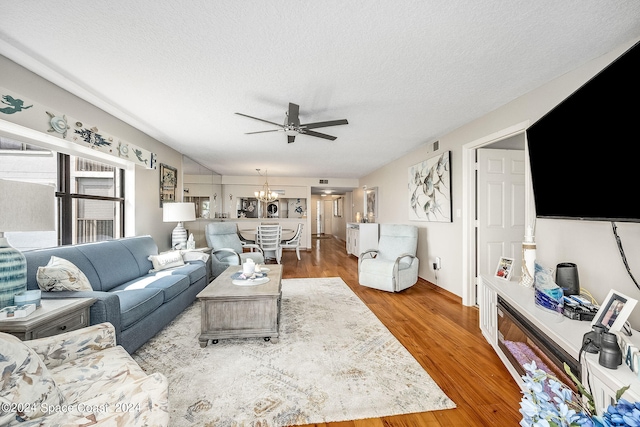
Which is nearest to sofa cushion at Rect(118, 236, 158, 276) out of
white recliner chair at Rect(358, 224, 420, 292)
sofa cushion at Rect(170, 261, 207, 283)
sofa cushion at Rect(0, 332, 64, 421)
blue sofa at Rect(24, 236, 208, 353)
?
blue sofa at Rect(24, 236, 208, 353)

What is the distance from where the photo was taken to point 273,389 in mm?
1696

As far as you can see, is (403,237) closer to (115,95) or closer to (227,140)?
(227,140)

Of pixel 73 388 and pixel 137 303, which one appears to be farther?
pixel 137 303

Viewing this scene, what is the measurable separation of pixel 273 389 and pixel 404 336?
4.51 ft

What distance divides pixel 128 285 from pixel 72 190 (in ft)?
4.18

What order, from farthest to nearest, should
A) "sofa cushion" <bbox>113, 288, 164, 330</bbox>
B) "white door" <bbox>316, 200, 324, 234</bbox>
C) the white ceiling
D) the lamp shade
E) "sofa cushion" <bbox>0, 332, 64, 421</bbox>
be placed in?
"white door" <bbox>316, 200, 324, 234</bbox> → the lamp shade → "sofa cushion" <bbox>113, 288, 164, 330</bbox> → the white ceiling → "sofa cushion" <bbox>0, 332, 64, 421</bbox>

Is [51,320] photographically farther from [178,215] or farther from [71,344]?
[178,215]

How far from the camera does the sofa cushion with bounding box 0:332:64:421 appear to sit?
800 millimetres

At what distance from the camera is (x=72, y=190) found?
2775 mm

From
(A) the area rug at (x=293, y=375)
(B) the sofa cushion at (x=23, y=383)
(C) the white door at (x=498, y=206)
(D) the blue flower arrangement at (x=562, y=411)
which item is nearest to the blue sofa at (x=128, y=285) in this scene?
(A) the area rug at (x=293, y=375)

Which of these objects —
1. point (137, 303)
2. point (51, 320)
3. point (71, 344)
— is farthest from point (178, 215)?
point (71, 344)

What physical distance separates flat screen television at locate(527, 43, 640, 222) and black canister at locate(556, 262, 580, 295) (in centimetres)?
36

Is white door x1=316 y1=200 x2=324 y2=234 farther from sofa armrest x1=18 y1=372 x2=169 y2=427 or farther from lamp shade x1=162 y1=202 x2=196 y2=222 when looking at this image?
sofa armrest x1=18 y1=372 x2=169 y2=427

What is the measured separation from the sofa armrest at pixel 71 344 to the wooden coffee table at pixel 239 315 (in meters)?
0.86
